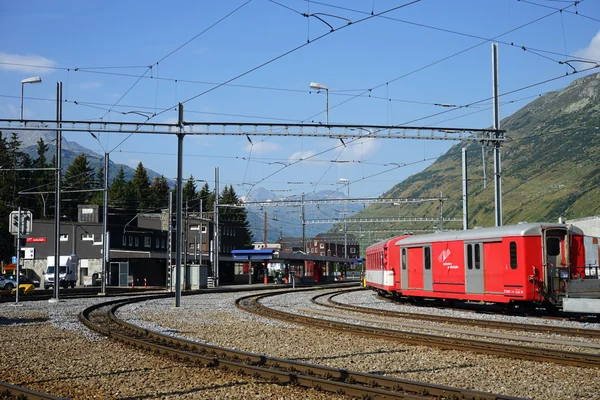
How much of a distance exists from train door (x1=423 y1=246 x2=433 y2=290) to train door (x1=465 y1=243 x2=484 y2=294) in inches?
127

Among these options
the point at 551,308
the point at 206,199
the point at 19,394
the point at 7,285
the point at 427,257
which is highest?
the point at 206,199

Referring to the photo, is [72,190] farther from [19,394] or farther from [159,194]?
[19,394]

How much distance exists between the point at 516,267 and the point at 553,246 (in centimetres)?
137

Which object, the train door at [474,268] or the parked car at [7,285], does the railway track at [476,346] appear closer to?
the train door at [474,268]

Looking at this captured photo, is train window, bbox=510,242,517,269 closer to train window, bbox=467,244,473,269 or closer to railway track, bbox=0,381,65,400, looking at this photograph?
train window, bbox=467,244,473,269

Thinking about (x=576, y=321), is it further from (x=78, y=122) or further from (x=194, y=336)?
(x=78, y=122)

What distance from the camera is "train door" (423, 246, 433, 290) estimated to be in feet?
95.9

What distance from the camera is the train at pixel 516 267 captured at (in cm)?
2242

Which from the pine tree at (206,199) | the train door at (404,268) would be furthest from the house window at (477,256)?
the pine tree at (206,199)

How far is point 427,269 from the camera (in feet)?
96.4

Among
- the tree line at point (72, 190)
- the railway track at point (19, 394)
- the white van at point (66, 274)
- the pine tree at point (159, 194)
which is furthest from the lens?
the pine tree at point (159, 194)

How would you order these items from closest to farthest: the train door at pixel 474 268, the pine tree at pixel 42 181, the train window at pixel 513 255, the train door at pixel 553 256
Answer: the train door at pixel 553 256 < the train window at pixel 513 255 < the train door at pixel 474 268 < the pine tree at pixel 42 181

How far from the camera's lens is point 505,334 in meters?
17.7

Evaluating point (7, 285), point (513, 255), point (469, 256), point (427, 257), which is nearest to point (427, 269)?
point (427, 257)
